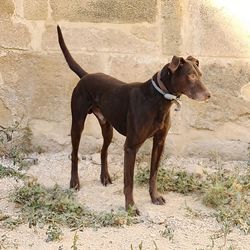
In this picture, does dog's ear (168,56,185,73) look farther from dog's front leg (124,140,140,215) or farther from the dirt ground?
the dirt ground

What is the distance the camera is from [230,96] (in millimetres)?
5289

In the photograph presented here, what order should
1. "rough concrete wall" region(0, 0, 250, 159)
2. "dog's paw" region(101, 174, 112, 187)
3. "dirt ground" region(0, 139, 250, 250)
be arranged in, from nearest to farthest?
"dirt ground" region(0, 139, 250, 250) → "dog's paw" region(101, 174, 112, 187) → "rough concrete wall" region(0, 0, 250, 159)

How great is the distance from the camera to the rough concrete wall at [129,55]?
5.16m

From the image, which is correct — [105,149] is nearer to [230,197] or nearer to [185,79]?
[230,197]

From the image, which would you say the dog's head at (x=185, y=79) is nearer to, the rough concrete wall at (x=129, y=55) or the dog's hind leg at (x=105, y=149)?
the dog's hind leg at (x=105, y=149)

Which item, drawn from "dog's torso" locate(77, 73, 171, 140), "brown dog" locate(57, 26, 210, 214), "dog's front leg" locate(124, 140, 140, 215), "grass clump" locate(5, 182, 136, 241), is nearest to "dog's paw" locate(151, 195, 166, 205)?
"brown dog" locate(57, 26, 210, 214)

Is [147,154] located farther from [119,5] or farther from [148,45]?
[119,5]

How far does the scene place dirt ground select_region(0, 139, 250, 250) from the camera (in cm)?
364

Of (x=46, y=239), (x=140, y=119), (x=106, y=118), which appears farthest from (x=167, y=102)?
(x=46, y=239)

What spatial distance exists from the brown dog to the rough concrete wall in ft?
2.45

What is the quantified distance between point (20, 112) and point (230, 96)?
192 cm

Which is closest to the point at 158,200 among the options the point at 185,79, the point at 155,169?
the point at 155,169

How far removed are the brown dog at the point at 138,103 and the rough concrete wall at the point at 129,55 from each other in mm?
747

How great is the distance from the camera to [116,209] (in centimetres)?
422
